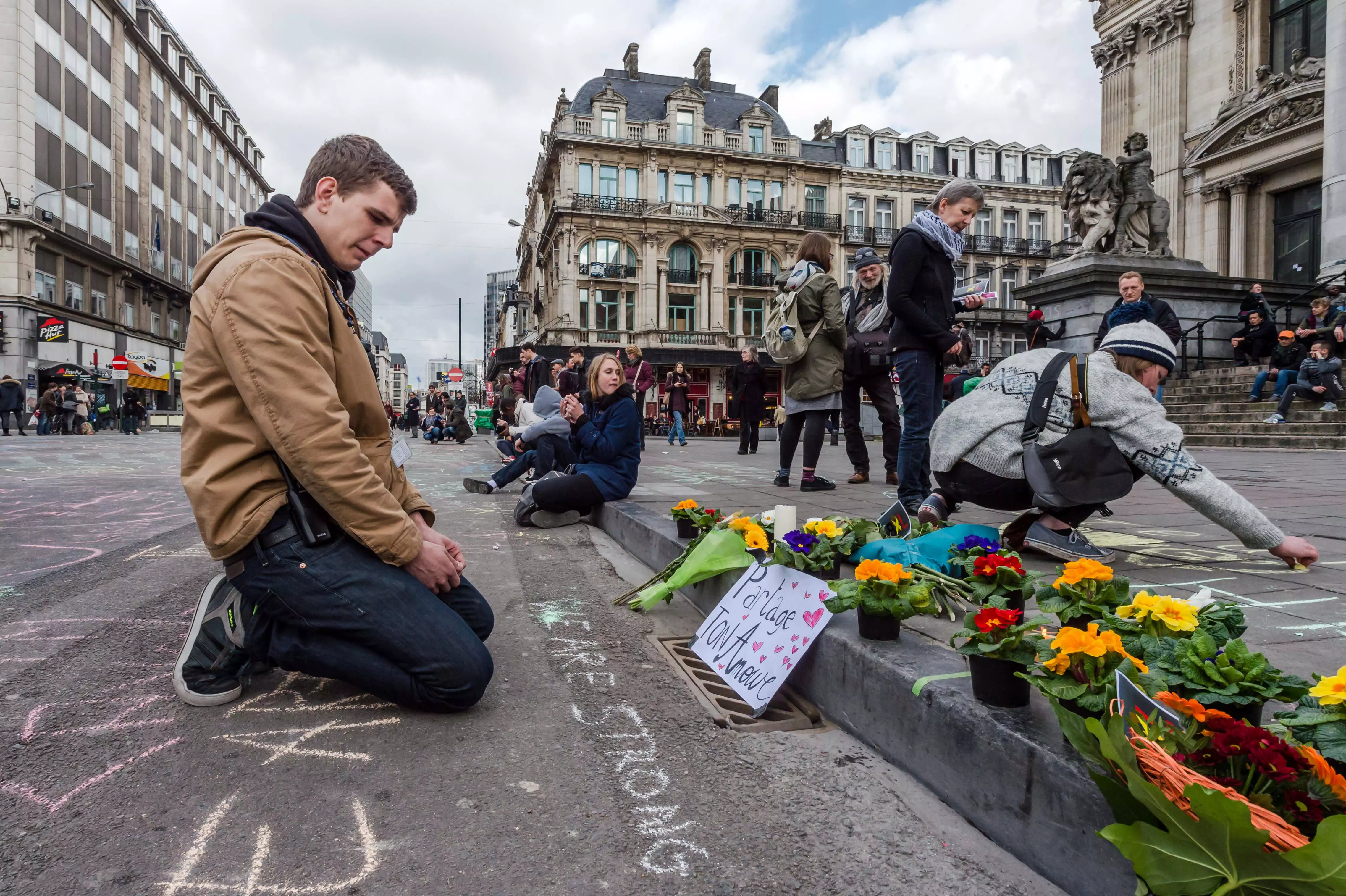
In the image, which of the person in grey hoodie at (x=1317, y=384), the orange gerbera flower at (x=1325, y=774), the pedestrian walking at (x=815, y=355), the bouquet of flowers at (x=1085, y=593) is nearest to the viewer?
the orange gerbera flower at (x=1325, y=774)

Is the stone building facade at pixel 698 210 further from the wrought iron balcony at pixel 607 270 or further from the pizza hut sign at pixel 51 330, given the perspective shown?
the pizza hut sign at pixel 51 330

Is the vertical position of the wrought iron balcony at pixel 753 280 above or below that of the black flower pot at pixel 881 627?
above

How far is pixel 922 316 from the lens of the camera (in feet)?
15.6

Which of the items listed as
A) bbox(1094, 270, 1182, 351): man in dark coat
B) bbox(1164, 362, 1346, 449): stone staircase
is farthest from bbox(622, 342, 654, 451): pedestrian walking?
bbox(1164, 362, 1346, 449): stone staircase

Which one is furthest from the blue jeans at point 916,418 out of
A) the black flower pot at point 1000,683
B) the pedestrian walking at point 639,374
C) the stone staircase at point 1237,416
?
the stone staircase at point 1237,416

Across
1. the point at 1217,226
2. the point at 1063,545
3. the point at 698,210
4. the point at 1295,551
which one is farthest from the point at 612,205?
the point at 1295,551

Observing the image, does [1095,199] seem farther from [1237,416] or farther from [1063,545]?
[1063,545]

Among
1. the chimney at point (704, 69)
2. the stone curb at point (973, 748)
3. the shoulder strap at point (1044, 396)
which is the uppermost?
the chimney at point (704, 69)

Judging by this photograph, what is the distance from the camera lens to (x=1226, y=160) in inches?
848

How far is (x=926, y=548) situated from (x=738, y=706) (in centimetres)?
99

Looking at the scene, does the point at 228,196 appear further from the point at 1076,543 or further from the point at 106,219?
the point at 1076,543

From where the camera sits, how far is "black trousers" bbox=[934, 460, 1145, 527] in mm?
3625

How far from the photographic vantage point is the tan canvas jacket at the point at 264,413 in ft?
7.27

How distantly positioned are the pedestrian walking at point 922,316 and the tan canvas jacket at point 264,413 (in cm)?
331
